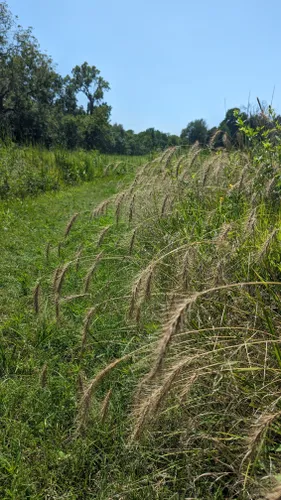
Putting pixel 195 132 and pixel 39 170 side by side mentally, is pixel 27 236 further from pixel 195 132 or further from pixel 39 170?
pixel 39 170

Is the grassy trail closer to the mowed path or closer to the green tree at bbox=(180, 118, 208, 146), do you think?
the mowed path

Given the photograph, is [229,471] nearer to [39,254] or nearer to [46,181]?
[39,254]

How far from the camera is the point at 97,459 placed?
1.79m

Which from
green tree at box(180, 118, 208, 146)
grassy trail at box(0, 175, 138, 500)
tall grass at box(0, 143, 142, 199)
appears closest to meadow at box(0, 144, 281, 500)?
grassy trail at box(0, 175, 138, 500)

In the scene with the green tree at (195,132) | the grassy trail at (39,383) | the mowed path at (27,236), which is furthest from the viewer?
the green tree at (195,132)

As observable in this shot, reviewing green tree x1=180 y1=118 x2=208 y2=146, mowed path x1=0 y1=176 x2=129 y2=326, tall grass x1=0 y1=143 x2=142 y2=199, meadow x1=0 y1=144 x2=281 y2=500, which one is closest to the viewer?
meadow x1=0 y1=144 x2=281 y2=500

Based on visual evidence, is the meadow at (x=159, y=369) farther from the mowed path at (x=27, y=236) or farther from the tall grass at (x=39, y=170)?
the tall grass at (x=39, y=170)

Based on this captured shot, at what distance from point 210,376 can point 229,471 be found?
1.13 feet

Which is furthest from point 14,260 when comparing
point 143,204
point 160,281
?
point 160,281

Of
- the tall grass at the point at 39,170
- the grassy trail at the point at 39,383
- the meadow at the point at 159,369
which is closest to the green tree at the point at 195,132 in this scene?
the tall grass at the point at 39,170

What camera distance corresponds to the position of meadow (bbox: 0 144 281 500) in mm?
1570

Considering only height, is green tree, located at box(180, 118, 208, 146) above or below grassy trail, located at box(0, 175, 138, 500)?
above

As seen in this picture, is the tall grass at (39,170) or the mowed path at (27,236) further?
the tall grass at (39,170)

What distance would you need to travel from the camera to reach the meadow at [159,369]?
157cm
